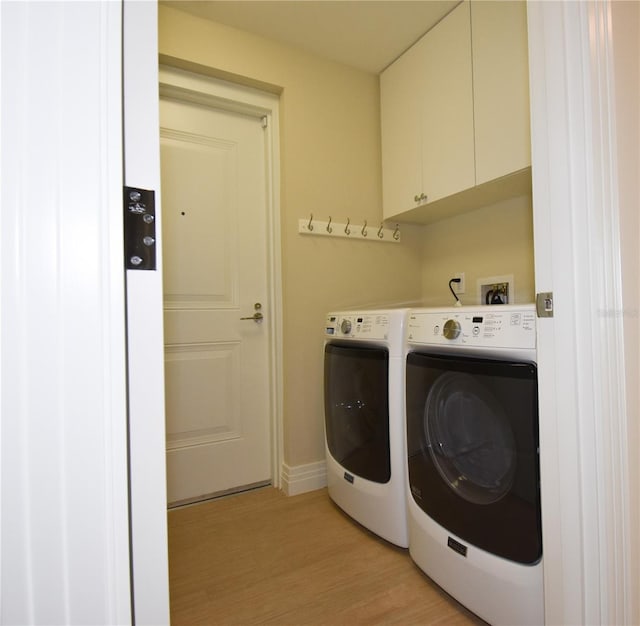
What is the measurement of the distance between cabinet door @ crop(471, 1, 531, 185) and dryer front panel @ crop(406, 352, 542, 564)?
3.18ft

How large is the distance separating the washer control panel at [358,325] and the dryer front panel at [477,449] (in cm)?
22

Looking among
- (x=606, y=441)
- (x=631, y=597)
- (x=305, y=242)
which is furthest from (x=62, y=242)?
(x=305, y=242)

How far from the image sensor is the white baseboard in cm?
204

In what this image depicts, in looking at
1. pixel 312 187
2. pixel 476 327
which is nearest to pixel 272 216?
pixel 312 187

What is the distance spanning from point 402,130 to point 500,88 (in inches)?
25.0

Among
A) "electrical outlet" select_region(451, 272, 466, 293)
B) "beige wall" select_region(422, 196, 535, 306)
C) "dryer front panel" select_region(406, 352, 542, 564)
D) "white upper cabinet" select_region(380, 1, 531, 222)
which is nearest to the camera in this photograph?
"dryer front panel" select_region(406, 352, 542, 564)

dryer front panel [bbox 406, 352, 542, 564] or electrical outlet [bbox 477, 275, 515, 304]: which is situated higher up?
electrical outlet [bbox 477, 275, 515, 304]

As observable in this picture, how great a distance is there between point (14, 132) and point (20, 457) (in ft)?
1.00

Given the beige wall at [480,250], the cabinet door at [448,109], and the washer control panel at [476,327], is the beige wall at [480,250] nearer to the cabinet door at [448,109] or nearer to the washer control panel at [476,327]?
the cabinet door at [448,109]

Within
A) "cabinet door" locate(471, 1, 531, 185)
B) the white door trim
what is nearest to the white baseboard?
the white door trim

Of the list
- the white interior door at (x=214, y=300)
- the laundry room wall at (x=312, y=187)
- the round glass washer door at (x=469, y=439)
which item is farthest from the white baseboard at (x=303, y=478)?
the round glass washer door at (x=469, y=439)

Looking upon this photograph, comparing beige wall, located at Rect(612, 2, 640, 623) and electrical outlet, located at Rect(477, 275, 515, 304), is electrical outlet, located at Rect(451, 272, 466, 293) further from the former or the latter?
beige wall, located at Rect(612, 2, 640, 623)

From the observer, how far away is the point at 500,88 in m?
1.63

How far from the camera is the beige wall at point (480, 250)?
6.23 ft
